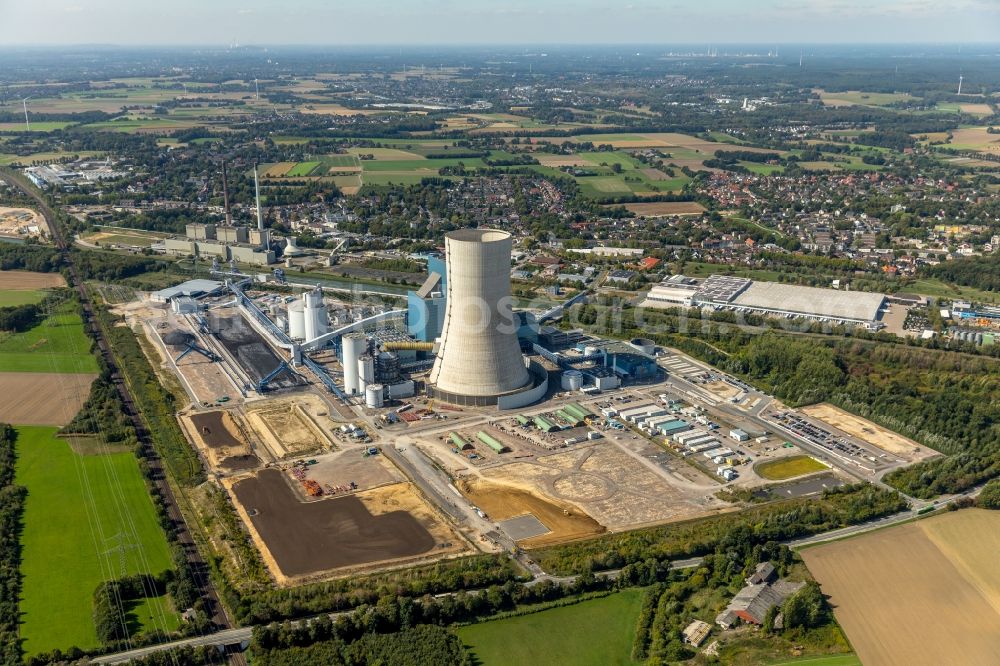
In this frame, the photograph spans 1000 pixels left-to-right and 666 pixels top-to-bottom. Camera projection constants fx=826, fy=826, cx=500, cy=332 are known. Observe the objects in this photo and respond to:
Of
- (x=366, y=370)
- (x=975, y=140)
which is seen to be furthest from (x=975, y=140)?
(x=366, y=370)

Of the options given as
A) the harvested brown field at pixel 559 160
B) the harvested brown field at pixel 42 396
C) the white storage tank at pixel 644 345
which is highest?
the harvested brown field at pixel 559 160

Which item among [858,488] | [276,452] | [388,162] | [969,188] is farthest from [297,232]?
[969,188]

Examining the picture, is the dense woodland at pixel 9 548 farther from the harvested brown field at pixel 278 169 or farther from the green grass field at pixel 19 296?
the harvested brown field at pixel 278 169

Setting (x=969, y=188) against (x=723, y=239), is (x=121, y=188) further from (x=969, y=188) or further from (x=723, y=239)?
(x=969, y=188)

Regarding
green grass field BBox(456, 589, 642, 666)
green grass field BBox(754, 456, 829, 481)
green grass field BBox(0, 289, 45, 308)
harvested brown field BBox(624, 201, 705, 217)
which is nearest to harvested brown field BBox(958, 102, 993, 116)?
harvested brown field BBox(624, 201, 705, 217)

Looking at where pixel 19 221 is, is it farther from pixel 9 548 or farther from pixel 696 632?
pixel 696 632

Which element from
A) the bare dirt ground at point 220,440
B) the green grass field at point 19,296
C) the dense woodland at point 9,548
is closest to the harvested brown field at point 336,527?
the bare dirt ground at point 220,440

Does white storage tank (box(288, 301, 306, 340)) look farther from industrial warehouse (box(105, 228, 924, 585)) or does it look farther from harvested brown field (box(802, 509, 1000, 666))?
harvested brown field (box(802, 509, 1000, 666))
